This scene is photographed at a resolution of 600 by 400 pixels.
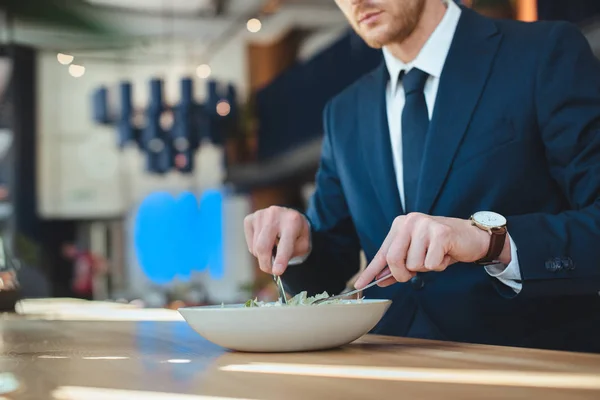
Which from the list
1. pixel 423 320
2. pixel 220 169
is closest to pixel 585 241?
pixel 423 320

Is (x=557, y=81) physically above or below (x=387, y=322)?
above

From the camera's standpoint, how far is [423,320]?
1.48 meters

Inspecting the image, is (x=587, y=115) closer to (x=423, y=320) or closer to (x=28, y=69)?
(x=423, y=320)

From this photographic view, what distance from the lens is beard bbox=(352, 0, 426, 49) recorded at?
1542mm

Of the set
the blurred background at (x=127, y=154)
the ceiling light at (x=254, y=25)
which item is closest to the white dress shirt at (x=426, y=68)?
the blurred background at (x=127, y=154)

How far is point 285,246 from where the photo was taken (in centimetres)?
135

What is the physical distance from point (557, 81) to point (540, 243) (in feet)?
A: 1.27

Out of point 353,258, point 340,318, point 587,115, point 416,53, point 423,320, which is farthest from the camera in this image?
point 353,258

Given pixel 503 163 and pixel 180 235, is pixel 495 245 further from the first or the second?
pixel 180 235

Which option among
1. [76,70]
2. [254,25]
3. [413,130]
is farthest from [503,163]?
[76,70]

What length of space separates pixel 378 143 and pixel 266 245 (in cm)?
38

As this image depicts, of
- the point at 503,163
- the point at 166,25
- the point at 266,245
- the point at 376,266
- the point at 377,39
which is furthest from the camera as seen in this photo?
the point at 166,25

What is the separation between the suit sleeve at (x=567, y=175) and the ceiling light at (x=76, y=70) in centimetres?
1009

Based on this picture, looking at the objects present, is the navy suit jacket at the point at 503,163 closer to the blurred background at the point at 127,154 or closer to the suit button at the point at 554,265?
the suit button at the point at 554,265
